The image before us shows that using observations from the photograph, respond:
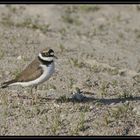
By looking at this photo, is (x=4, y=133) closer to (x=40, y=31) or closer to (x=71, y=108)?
(x=71, y=108)

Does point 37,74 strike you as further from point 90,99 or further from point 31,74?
point 90,99

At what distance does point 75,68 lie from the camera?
41.5 feet

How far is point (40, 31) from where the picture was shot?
1590 centimetres

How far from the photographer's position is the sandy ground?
9.31 meters

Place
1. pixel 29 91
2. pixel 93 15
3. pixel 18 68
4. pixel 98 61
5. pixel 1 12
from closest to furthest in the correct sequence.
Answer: pixel 29 91 < pixel 18 68 < pixel 98 61 < pixel 1 12 < pixel 93 15

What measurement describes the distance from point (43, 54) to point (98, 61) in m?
3.43

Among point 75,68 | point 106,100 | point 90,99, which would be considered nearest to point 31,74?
point 90,99

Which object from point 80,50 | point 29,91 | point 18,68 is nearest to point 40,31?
point 80,50

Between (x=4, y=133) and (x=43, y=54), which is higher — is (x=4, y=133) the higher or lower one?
the lower one

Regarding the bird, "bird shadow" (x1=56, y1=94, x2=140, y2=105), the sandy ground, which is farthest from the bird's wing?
"bird shadow" (x1=56, y1=94, x2=140, y2=105)

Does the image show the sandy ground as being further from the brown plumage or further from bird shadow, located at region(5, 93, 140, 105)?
the brown plumage

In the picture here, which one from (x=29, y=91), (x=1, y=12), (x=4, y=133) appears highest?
(x=1, y=12)

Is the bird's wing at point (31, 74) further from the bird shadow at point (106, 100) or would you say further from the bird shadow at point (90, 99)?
the bird shadow at point (106, 100)

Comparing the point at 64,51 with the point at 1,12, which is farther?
the point at 1,12
